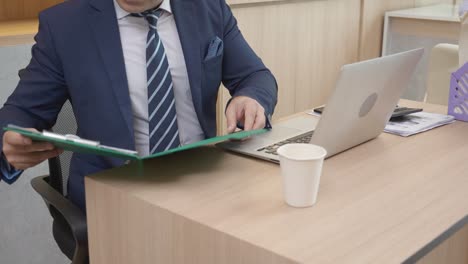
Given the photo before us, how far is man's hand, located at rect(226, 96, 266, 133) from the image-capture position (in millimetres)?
1420

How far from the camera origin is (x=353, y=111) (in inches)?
52.6

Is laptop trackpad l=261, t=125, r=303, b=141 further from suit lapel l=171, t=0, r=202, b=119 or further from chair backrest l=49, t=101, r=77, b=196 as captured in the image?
chair backrest l=49, t=101, r=77, b=196

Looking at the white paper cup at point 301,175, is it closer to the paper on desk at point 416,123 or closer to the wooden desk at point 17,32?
the paper on desk at point 416,123

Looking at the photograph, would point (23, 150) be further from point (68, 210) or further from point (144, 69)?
point (144, 69)

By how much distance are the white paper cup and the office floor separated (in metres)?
1.42

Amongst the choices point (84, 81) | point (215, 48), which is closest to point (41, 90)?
point (84, 81)

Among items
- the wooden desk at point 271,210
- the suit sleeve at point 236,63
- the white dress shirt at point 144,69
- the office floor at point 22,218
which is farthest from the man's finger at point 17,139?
the office floor at point 22,218

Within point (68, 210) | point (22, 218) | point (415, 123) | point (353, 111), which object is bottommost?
point (22, 218)

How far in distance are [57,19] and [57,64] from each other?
4.4 inches

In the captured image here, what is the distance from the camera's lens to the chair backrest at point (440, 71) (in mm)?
2143

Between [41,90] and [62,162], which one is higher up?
[41,90]

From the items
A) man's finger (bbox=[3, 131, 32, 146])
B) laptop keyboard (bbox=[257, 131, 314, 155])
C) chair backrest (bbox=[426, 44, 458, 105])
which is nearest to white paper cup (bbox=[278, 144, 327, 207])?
laptop keyboard (bbox=[257, 131, 314, 155])

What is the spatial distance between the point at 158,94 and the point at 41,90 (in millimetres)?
277

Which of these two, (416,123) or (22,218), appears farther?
(22,218)
